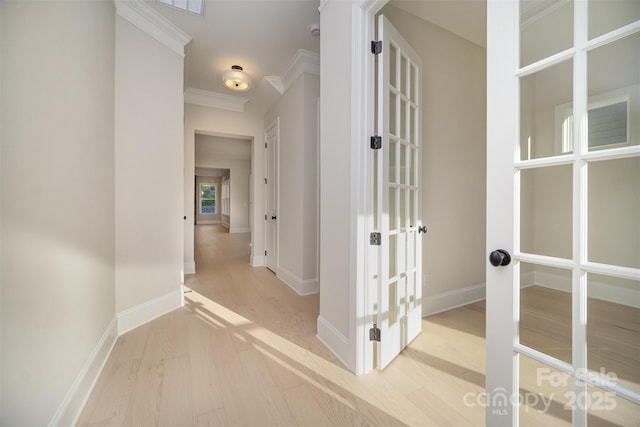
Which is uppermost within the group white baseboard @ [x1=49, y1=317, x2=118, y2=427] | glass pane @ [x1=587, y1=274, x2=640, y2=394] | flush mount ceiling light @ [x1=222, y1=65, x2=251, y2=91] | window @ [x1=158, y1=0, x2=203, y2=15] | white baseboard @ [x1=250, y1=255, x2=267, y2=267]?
window @ [x1=158, y1=0, x2=203, y2=15]

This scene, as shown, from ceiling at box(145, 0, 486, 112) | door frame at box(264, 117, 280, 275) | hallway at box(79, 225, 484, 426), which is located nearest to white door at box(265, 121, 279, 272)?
door frame at box(264, 117, 280, 275)

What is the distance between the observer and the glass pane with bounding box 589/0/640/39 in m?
0.76

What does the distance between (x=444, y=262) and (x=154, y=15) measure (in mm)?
3519

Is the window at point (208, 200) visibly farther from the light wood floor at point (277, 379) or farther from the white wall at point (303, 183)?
the light wood floor at point (277, 379)

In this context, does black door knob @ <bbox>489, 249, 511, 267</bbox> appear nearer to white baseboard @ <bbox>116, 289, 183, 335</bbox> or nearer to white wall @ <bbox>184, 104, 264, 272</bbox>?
white baseboard @ <bbox>116, 289, 183, 335</bbox>

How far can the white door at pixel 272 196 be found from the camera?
3.91 metres

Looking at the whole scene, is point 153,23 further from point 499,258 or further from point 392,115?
point 499,258

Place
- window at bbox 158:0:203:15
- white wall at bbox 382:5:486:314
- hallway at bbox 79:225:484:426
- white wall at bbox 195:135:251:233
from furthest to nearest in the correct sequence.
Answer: white wall at bbox 195:135:251:233 < white wall at bbox 382:5:486:314 < window at bbox 158:0:203:15 < hallway at bbox 79:225:484:426

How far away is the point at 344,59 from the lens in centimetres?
173

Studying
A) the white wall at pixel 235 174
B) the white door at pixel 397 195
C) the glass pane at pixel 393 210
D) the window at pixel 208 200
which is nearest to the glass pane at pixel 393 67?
the white door at pixel 397 195

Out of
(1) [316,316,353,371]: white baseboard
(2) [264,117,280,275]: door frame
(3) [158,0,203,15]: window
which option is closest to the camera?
(1) [316,316,353,371]: white baseboard

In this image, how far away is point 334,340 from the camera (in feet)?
6.02

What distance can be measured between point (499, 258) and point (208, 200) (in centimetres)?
1445

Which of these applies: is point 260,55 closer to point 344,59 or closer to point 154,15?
point 154,15
